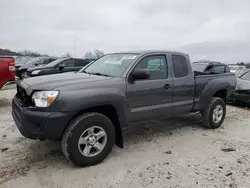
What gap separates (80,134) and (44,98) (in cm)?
71

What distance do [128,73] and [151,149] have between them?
1.42 meters

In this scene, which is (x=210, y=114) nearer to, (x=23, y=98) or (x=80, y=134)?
(x=80, y=134)

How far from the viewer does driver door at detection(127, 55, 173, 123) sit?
401 centimetres

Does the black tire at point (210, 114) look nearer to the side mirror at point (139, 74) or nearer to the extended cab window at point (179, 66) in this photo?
the extended cab window at point (179, 66)

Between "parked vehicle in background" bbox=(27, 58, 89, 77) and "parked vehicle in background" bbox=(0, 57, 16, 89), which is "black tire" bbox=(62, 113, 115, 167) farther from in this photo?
"parked vehicle in background" bbox=(27, 58, 89, 77)

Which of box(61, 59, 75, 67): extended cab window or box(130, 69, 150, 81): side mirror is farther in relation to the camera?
box(61, 59, 75, 67): extended cab window

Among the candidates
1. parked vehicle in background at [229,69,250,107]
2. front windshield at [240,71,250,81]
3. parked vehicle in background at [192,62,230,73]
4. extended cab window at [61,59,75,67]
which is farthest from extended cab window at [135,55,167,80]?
extended cab window at [61,59,75,67]

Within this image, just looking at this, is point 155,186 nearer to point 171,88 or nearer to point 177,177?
point 177,177

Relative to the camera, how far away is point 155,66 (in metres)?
4.48

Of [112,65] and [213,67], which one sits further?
[213,67]

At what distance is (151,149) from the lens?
427 centimetres

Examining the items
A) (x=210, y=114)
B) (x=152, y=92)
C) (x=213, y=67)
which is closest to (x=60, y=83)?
(x=152, y=92)

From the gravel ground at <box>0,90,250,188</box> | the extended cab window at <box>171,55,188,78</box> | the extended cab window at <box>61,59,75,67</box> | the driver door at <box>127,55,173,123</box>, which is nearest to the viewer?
the gravel ground at <box>0,90,250,188</box>

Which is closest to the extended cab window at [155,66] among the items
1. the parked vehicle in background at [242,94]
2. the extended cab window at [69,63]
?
the parked vehicle in background at [242,94]
